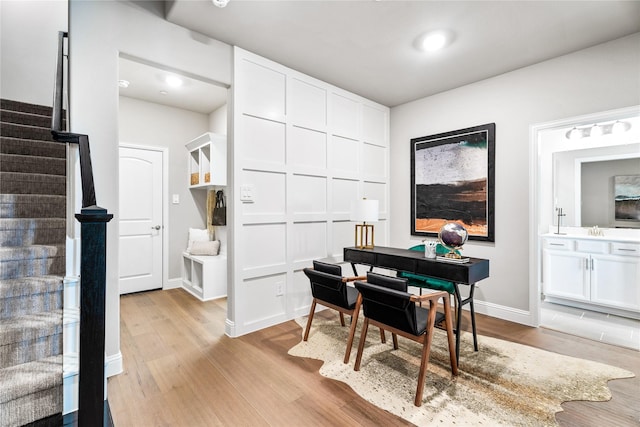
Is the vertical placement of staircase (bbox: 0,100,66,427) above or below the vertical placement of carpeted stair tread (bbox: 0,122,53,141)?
below

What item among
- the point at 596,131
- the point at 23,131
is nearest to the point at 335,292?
the point at 23,131

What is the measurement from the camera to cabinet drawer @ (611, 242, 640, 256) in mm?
3321

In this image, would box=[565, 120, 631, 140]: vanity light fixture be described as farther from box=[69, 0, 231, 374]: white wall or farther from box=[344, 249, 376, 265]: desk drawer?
box=[69, 0, 231, 374]: white wall

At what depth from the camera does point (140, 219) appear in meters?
4.32

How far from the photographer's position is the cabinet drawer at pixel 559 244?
3.87 meters

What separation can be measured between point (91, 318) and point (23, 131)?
8.84 feet

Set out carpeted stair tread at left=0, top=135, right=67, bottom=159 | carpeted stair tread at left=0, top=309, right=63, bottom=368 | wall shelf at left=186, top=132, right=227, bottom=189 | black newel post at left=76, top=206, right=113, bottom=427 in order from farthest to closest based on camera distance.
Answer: wall shelf at left=186, top=132, right=227, bottom=189
carpeted stair tread at left=0, top=135, right=67, bottom=159
carpeted stair tread at left=0, top=309, right=63, bottom=368
black newel post at left=76, top=206, right=113, bottom=427

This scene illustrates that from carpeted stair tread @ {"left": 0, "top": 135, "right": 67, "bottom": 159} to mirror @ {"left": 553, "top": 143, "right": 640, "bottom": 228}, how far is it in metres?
5.99

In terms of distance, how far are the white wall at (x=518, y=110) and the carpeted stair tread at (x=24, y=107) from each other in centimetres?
436

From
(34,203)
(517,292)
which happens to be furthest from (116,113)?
(517,292)

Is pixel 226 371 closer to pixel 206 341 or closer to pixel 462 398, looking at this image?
pixel 206 341

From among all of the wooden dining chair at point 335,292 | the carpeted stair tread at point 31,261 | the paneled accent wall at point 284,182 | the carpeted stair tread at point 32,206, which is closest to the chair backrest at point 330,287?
the wooden dining chair at point 335,292

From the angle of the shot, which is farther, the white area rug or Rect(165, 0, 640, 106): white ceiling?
Rect(165, 0, 640, 106): white ceiling

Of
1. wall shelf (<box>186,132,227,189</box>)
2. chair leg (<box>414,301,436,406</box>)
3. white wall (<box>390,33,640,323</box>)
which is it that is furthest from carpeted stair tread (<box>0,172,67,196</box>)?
white wall (<box>390,33,640,323</box>)
